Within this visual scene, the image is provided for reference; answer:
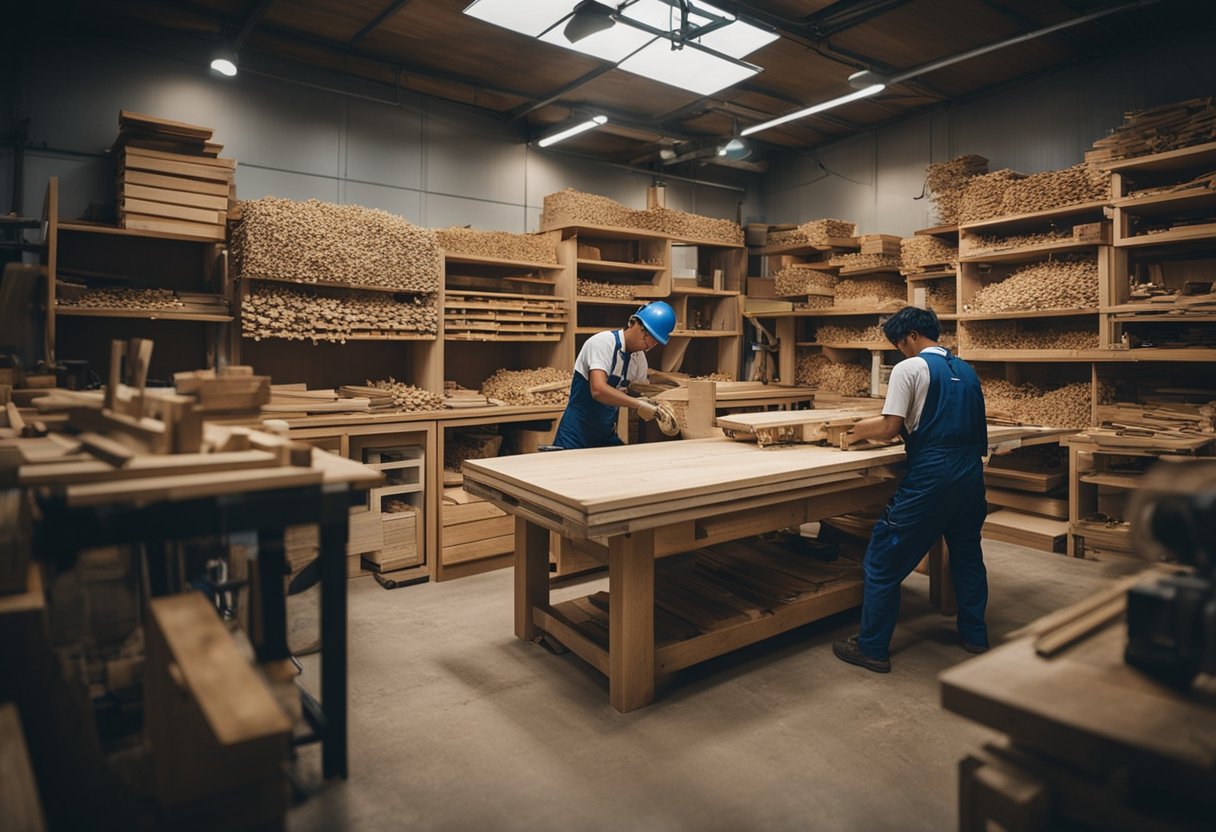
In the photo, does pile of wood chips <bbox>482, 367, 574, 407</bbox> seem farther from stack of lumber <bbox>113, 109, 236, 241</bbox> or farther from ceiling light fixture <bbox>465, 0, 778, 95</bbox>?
ceiling light fixture <bbox>465, 0, 778, 95</bbox>

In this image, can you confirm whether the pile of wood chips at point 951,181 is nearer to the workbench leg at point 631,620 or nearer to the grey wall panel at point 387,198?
the grey wall panel at point 387,198

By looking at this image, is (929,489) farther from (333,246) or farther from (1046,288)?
(333,246)

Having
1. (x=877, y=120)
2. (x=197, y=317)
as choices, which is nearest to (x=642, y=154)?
(x=877, y=120)

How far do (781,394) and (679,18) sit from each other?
3644 millimetres

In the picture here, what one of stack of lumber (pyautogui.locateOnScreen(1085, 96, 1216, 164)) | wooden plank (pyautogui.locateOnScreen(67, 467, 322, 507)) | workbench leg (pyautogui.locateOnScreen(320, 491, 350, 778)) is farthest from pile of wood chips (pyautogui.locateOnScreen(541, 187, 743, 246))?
wooden plank (pyautogui.locateOnScreen(67, 467, 322, 507))

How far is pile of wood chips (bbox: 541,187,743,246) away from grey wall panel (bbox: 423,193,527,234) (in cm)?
31

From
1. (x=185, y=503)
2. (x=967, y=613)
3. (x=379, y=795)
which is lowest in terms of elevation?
(x=379, y=795)

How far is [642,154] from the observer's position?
795cm

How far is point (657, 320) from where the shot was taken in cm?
457

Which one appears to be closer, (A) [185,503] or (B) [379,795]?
(A) [185,503]

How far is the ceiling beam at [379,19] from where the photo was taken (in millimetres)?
4968

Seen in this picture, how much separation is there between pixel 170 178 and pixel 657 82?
390cm

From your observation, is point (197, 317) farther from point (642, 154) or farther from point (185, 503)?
point (642, 154)

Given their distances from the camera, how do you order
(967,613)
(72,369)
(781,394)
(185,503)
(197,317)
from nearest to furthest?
(185,503)
(967,613)
(72,369)
(197,317)
(781,394)
